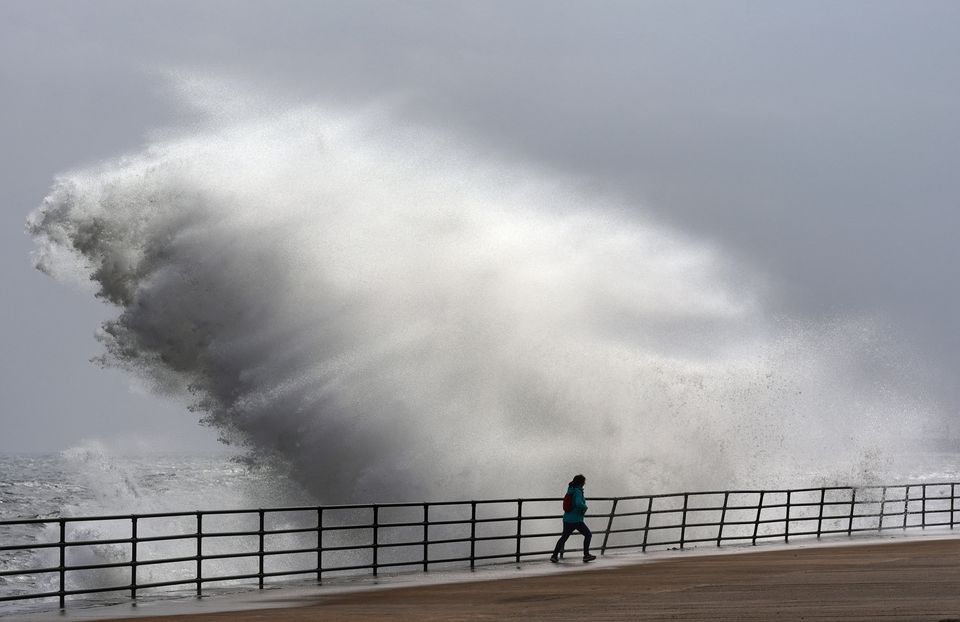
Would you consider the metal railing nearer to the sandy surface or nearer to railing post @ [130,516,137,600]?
the sandy surface

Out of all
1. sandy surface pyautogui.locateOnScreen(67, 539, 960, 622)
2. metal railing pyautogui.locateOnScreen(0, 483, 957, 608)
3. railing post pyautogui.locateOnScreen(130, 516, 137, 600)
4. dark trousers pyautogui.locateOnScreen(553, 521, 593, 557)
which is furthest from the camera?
metal railing pyautogui.locateOnScreen(0, 483, 957, 608)

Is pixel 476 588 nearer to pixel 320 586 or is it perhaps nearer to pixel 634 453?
pixel 320 586

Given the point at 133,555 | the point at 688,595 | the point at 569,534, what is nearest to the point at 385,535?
the point at 569,534

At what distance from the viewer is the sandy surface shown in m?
13.6

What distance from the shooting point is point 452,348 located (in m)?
36.0

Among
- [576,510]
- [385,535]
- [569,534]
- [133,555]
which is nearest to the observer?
[133,555]

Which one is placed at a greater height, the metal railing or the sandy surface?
the metal railing

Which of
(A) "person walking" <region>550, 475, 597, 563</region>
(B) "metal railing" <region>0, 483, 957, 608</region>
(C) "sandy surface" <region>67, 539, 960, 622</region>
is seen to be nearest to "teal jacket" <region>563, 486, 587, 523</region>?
(A) "person walking" <region>550, 475, 597, 563</region>

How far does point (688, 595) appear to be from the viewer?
1585 centimetres

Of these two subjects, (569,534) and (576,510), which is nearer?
(569,534)

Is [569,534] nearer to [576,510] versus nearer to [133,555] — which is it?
[576,510]

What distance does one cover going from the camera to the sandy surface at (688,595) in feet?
44.7

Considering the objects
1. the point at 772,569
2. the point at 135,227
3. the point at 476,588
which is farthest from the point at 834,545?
the point at 135,227

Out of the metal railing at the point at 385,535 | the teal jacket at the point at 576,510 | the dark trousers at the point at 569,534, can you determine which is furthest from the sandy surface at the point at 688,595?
the metal railing at the point at 385,535
